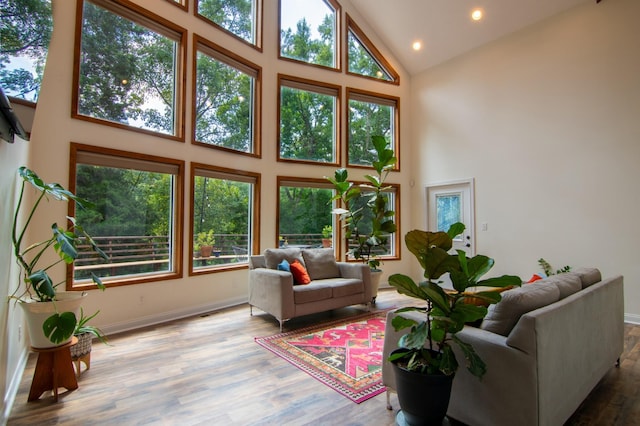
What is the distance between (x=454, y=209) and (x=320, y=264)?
294cm

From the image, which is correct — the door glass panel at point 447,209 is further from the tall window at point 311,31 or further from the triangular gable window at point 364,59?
the tall window at point 311,31

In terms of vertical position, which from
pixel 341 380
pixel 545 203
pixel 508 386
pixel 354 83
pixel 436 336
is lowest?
pixel 341 380

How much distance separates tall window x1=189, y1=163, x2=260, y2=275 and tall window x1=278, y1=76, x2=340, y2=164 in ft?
3.14

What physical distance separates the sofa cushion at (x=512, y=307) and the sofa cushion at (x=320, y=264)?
290 centimetres

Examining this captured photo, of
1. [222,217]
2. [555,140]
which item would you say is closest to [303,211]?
[222,217]

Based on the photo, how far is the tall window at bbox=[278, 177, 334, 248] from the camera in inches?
218

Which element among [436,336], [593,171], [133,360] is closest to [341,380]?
[436,336]

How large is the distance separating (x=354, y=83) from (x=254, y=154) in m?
2.56

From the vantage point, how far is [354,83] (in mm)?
6277

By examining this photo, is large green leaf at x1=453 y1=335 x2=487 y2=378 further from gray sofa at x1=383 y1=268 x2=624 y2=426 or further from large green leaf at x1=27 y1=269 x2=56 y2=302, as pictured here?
large green leaf at x1=27 y1=269 x2=56 y2=302

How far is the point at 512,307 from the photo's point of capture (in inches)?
71.0

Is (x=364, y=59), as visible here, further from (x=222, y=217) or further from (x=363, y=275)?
(x=363, y=275)

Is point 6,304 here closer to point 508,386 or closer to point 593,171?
point 508,386

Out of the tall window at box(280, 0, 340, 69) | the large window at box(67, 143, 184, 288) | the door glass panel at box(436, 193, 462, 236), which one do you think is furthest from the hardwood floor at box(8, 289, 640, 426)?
the tall window at box(280, 0, 340, 69)
